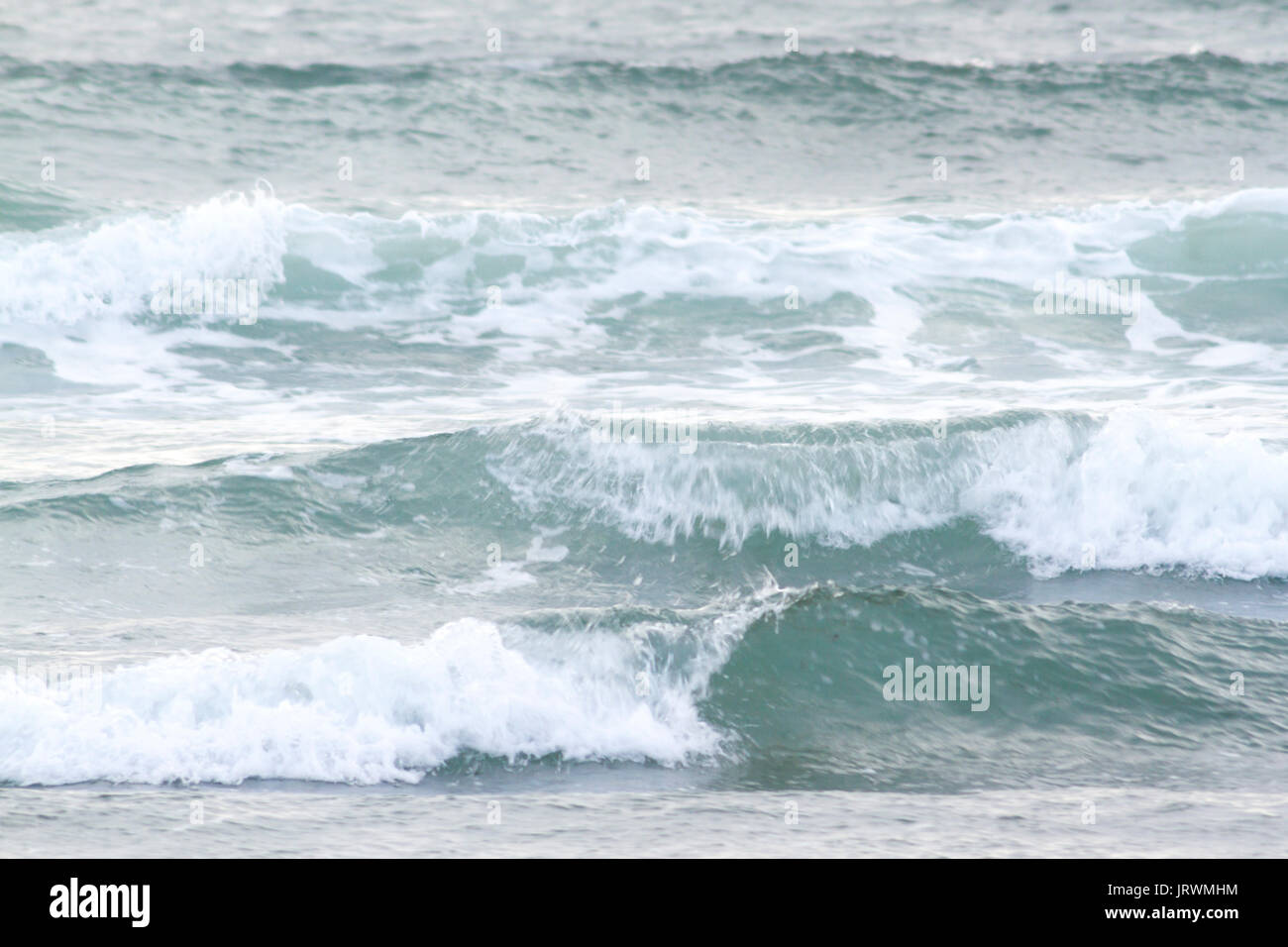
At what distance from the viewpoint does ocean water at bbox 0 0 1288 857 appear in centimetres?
514

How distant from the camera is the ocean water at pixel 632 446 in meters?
5.14

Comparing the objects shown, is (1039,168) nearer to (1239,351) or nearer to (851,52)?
(851,52)

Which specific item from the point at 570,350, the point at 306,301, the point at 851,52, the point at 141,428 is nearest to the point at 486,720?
the point at 141,428

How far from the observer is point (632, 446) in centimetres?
887

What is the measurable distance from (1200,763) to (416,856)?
9.92 feet

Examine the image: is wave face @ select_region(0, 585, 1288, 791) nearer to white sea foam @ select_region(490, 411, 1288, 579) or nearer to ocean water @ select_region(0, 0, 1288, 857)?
ocean water @ select_region(0, 0, 1288, 857)

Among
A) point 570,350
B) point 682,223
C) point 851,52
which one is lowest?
point 570,350

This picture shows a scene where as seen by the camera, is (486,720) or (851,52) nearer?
(486,720)

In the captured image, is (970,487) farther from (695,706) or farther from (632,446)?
(695,706)

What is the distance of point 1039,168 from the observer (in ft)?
60.8

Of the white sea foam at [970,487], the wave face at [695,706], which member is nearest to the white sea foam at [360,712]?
the wave face at [695,706]

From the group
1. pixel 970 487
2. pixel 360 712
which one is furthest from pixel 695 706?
pixel 970 487

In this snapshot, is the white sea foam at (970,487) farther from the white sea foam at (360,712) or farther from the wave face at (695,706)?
the white sea foam at (360,712)
